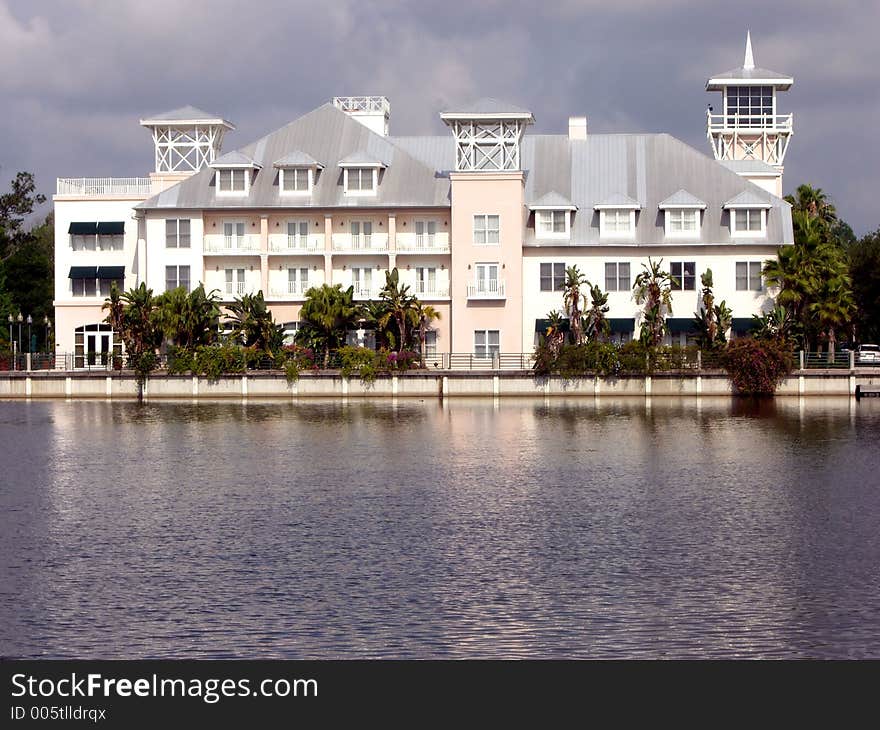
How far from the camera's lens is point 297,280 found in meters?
86.1

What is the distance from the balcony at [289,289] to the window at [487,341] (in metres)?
10.6

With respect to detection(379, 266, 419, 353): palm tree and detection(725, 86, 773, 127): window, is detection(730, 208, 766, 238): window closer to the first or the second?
detection(725, 86, 773, 127): window

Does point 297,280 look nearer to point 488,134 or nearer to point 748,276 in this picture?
point 488,134

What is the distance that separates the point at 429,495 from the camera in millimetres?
39031

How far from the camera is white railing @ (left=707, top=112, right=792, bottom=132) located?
97.8 meters

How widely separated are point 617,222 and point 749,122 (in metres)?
19.2

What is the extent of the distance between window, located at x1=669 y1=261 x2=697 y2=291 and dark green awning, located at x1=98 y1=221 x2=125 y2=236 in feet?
111

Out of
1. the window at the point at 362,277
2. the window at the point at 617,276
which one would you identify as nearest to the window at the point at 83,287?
the window at the point at 362,277

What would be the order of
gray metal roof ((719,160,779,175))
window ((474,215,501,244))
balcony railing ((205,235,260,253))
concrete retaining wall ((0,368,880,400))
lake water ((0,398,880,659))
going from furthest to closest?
gray metal roof ((719,160,779,175)) < balcony railing ((205,235,260,253)) < window ((474,215,501,244)) < concrete retaining wall ((0,368,880,400)) < lake water ((0,398,880,659))

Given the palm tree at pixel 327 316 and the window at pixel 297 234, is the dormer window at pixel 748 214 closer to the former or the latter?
the palm tree at pixel 327 316

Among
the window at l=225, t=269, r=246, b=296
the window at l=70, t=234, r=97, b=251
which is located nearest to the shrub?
the window at l=225, t=269, r=246, b=296
